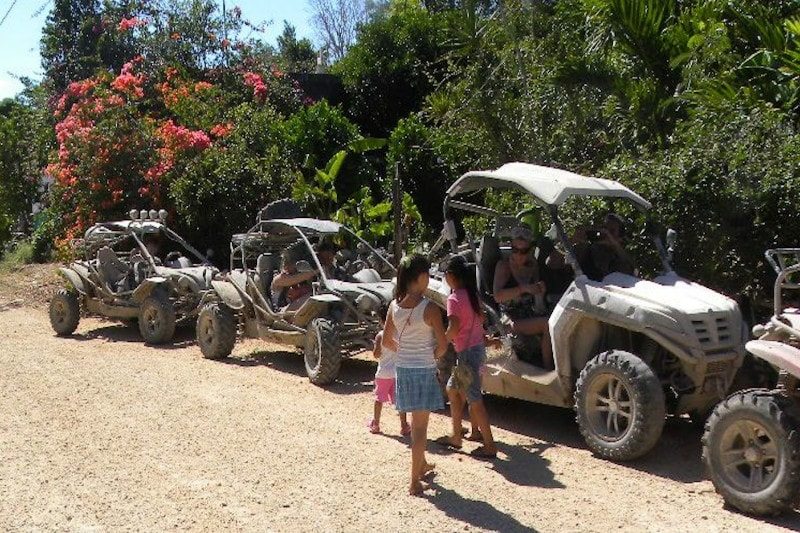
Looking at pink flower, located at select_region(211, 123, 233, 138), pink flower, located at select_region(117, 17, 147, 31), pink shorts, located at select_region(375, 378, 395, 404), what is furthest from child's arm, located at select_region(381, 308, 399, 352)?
pink flower, located at select_region(117, 17, 147, 31)

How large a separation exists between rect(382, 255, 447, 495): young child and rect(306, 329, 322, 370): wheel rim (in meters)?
3.71

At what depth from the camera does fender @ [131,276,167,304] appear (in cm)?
1344

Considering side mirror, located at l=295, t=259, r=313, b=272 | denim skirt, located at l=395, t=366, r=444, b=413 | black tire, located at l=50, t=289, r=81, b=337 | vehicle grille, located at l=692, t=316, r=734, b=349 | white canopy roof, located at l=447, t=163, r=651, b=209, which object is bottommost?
black tire, located at l=50, t=289, r=81, b=337

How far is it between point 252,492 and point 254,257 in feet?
21.7

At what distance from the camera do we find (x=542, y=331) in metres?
8.12

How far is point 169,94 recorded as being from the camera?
20.2m

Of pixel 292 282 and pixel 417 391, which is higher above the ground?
pixel 292 282

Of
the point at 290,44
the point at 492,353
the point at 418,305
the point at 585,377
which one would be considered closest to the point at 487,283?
the point at 492,353

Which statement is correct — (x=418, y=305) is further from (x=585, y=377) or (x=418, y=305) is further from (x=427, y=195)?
(x=427, y=195)

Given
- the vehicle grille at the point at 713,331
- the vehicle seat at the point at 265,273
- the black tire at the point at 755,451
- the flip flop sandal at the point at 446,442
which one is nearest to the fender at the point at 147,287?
the vehicle seat at the point at 265,273

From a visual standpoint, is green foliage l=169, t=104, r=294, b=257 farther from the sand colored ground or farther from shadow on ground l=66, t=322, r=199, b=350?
the sand colored ground

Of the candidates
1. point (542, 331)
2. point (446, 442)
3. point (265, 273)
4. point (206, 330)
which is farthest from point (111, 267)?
point (542, 331)

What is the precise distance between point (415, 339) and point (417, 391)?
359 millimetres

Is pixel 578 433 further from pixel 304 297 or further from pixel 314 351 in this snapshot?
pixel 304 297
